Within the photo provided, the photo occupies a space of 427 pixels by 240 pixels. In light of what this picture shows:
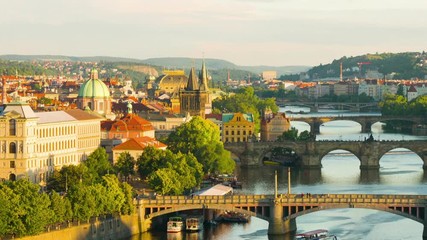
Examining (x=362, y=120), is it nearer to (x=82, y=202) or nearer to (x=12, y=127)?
(x=12, y=127)

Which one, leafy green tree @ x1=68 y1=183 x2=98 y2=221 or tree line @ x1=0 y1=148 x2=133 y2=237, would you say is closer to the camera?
tree line @ x1=0 y1=148 x2=133 y2=237

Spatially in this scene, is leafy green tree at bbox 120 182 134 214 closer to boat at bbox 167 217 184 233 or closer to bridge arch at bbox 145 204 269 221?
bridge arch at bbox 145 204 269 221

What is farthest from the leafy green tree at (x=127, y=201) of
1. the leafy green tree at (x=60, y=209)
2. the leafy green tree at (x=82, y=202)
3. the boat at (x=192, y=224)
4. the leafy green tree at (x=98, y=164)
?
the leafy green tree at (x=98, y=164)

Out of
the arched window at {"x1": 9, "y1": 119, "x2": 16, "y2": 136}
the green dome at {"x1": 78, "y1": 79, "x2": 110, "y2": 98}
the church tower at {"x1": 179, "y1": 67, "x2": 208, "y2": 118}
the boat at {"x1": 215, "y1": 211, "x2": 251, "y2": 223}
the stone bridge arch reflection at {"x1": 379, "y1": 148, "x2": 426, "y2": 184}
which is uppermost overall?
the green dome at {"x1": 78, "y1": 79, "x2": 110, "y2": 98}

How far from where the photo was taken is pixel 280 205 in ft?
203

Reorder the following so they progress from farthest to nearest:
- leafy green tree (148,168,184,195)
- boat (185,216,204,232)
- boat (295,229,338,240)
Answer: leafy green tree (148,168,184,195)
boat (185,216,204,232)
boat (295,229,338,240)

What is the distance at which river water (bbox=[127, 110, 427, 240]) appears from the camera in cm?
6253

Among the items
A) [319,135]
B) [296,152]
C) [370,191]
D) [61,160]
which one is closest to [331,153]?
[296,152]

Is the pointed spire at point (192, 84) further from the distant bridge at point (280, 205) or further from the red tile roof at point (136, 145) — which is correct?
the distant bridge at point (280, 205)

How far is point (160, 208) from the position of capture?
206 feet

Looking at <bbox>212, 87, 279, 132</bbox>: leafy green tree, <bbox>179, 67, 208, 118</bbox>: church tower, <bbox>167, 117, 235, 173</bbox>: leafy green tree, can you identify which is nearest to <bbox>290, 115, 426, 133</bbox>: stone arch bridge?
<bbox>212, 87, 279, 132</bbox>: leafy green tree

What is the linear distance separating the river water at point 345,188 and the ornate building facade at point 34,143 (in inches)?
384

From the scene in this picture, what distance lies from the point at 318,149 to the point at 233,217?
1345 inches

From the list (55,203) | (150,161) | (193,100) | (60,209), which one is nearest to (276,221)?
(60,209)
